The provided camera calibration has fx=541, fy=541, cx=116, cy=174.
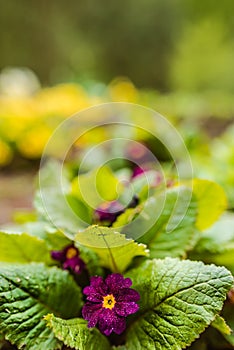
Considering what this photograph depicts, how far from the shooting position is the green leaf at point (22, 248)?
90 centimetres

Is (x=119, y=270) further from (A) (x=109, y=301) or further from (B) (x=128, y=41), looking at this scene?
(B) (x=128, y=41)

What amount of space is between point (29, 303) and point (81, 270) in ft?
0.44

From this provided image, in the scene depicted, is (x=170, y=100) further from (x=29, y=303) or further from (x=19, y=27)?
(x=19, y=27)

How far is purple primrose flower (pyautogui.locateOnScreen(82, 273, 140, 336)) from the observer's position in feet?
2.42

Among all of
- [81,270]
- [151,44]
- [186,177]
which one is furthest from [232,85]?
[81,270]

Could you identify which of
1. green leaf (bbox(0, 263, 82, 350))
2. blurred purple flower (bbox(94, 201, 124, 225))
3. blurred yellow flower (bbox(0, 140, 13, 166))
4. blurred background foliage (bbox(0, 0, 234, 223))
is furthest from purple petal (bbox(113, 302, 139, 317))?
blurred background foliage (bbox(0, 0, 234, 223))

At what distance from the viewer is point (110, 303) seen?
2.48 feet

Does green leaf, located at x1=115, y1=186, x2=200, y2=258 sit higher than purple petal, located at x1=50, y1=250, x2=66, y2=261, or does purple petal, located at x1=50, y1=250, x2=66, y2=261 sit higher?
green leaf, located at x1=115, y1=186, x2=200, y2=258

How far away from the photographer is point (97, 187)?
107cm

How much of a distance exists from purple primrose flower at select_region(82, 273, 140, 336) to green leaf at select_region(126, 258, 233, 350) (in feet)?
0.14

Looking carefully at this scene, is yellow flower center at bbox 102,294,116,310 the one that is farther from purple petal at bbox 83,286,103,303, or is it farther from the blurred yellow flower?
the blurred yellow flower

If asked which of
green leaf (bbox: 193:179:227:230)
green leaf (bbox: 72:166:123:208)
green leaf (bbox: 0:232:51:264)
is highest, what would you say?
green leaf (bbox: 72:166:123:208)

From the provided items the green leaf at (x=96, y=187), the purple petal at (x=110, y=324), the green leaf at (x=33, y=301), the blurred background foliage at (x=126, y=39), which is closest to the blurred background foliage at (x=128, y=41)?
the blurred background foliage at (x=126, y=39)

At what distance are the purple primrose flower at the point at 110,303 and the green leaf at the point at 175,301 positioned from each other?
42mm
